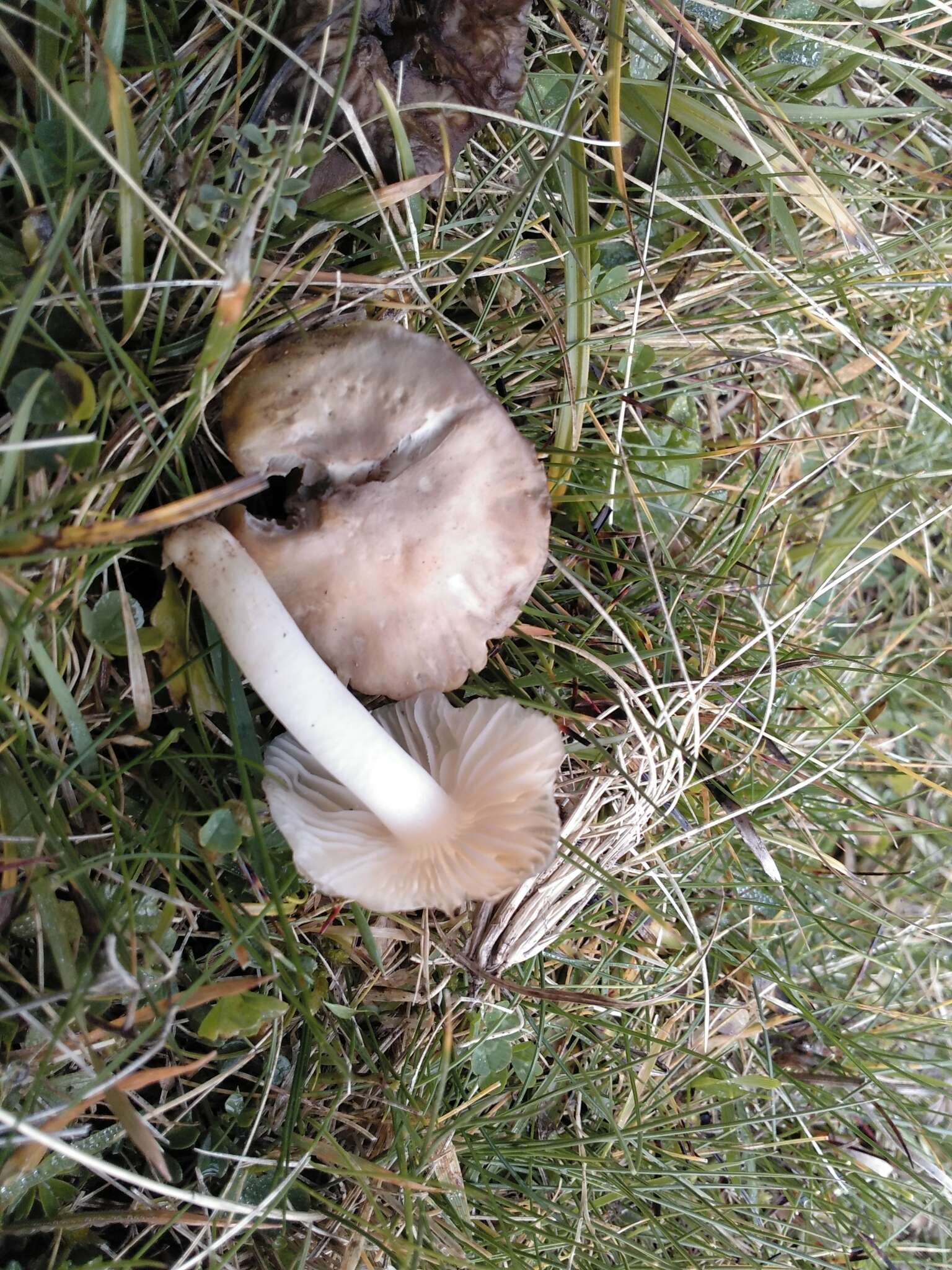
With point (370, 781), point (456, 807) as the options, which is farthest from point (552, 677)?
point (370, 781)

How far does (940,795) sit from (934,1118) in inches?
43.6

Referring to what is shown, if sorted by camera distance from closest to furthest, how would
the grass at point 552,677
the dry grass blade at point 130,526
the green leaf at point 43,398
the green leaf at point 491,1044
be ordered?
the dry grass blade at point 130,526 < the green leaf at point 43,398 < the grass at point 552,677 < the green leaf at point 491,1044

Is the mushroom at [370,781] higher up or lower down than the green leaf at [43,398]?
lower down

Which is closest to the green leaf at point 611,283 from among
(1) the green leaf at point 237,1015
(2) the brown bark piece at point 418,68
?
(2) the brown bark piece at point 418,68

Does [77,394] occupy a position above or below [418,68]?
below

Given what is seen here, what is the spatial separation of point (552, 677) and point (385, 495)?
642 millimetres

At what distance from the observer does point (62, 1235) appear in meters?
1.81

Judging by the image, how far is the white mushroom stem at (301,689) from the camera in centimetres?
164

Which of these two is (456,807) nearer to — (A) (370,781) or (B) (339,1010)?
(A) (370,781)

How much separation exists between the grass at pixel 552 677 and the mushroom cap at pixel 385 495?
141 millimetres

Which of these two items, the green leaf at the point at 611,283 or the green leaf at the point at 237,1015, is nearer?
the green leaf at the point at 237,1015

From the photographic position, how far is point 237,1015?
1.71 meters

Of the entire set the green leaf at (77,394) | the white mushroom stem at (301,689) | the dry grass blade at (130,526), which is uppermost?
the green leaf at (77,394)

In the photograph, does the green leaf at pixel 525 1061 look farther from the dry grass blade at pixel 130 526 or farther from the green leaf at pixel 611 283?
the green leaf at pixel 611 283
